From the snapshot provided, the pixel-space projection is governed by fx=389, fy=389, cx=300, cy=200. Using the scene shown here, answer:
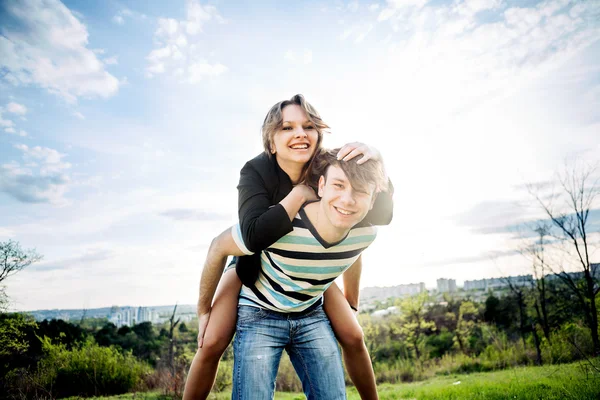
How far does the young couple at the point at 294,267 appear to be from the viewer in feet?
8.14

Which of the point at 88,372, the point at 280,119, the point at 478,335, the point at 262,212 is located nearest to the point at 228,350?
the point at 88,372

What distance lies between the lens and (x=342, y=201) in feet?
7.95

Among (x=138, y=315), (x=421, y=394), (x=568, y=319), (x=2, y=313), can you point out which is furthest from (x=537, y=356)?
(x=138, y=315)

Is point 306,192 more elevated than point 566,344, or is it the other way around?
point 306,192

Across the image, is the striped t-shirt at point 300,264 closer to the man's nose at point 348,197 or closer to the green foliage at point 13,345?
the man's nose at point 348,197

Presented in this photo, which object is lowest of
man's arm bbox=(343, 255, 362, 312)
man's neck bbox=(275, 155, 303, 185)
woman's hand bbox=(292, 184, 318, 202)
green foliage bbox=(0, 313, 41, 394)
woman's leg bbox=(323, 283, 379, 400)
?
green foliage bbox=(0, 313, 41, 394)

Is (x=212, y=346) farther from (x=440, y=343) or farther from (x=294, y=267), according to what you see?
(x=440, y=343)

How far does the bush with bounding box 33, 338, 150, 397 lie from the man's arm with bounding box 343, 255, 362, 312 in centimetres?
939

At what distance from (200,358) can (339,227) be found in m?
1.35

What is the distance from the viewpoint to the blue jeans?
2502mm

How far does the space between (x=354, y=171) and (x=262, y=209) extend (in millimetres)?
644

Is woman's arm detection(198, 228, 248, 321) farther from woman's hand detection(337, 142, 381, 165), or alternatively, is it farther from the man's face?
woman's hand detection(337, 142, 381, 165)

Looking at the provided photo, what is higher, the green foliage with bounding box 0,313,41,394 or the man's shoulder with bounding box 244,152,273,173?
the man's shoulder with bounding box 244,152,273,173

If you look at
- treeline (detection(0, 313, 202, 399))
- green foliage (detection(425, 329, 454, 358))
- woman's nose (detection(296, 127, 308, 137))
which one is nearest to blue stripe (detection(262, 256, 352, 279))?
woman's nose (detection(296, 127, 308, 137))
